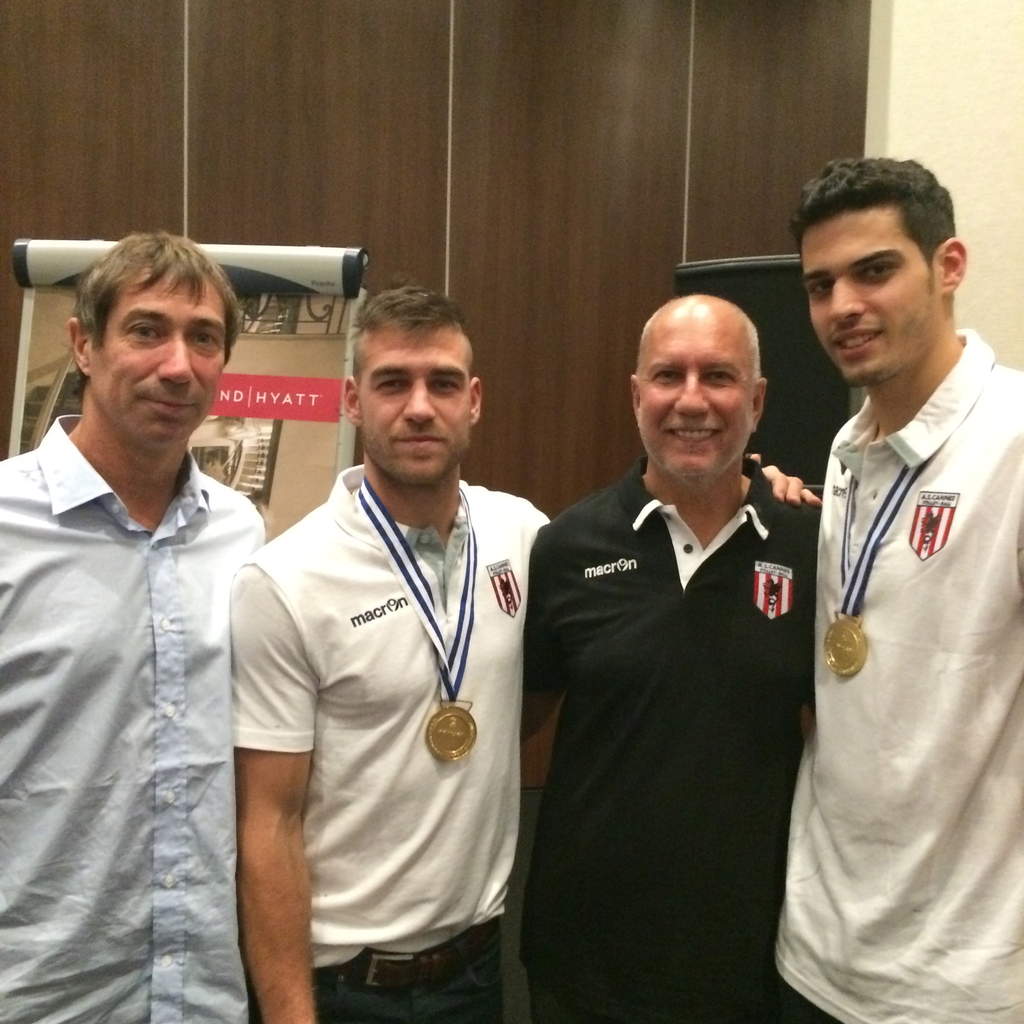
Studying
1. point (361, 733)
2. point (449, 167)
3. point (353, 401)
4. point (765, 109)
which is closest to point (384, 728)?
point (361, 733)

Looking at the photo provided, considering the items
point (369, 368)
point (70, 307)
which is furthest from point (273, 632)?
point (70, 307)

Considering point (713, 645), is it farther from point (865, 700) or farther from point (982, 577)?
point (982, 577)

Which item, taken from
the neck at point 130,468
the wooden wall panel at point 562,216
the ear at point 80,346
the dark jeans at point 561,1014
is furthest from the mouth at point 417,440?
the wooden wall panel at point 562,216

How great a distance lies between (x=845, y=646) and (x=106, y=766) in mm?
1193

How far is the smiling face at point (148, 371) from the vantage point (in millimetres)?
1441

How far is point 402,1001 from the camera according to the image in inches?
61.1

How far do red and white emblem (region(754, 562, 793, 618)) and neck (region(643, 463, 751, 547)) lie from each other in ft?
0.36

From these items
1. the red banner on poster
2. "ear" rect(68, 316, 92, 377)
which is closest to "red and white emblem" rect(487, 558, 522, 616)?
"ear" rect(68, 316, 92, 377)

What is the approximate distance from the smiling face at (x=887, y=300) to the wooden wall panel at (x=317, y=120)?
278 centimetres

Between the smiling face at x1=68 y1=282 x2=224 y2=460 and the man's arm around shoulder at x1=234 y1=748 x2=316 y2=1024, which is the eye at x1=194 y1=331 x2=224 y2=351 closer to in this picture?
the smiling face at x1=68 y1=282 x2=224 y2=460

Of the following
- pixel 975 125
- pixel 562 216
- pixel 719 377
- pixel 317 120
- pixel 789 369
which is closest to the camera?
pixel 719 377

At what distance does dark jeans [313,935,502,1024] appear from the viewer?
154cm

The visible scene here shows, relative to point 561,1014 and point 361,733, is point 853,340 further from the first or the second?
point 561,1014

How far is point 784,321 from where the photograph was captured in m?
2.47
